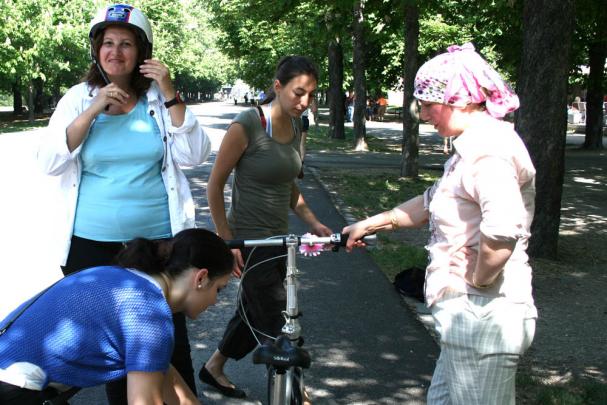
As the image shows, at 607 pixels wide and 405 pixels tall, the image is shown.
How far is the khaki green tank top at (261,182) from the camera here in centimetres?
357

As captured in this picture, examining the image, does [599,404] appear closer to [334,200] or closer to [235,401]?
[235,401]

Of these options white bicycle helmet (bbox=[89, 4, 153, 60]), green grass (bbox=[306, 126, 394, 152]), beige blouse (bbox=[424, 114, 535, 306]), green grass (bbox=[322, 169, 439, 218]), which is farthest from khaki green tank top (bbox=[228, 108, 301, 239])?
green grass (bbox=[306, 126, 394, 152])

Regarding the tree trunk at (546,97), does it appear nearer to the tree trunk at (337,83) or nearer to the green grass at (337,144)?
the green grass at (337,144)

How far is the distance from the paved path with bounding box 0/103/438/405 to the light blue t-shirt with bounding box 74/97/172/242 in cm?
18

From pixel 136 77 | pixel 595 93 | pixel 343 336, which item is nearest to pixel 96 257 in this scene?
pixel 136 77

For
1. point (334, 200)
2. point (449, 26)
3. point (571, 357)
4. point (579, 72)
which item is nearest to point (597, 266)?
point (571, 357)

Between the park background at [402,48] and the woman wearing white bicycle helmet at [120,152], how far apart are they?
2.67m

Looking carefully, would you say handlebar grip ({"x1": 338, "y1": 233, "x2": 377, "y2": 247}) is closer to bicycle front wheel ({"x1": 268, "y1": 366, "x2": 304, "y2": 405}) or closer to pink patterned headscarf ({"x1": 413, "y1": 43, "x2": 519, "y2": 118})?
bicycle front wheel ({"x1": 268, "y1": 366, "x2": 304, "y2": 405})

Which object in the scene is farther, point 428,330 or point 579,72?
point 579,72

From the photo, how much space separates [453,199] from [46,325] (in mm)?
1336

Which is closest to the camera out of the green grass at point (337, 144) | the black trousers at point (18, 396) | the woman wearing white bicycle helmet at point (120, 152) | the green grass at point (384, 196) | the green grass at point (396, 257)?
the black trousers at point (18, 396)

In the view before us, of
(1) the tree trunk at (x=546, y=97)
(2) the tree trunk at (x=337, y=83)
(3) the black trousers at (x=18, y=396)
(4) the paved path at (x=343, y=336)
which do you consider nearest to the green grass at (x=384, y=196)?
(4) the paved path at (x=343, y=336)

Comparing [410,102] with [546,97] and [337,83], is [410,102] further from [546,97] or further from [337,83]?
[337,83]

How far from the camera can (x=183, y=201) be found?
328cm
